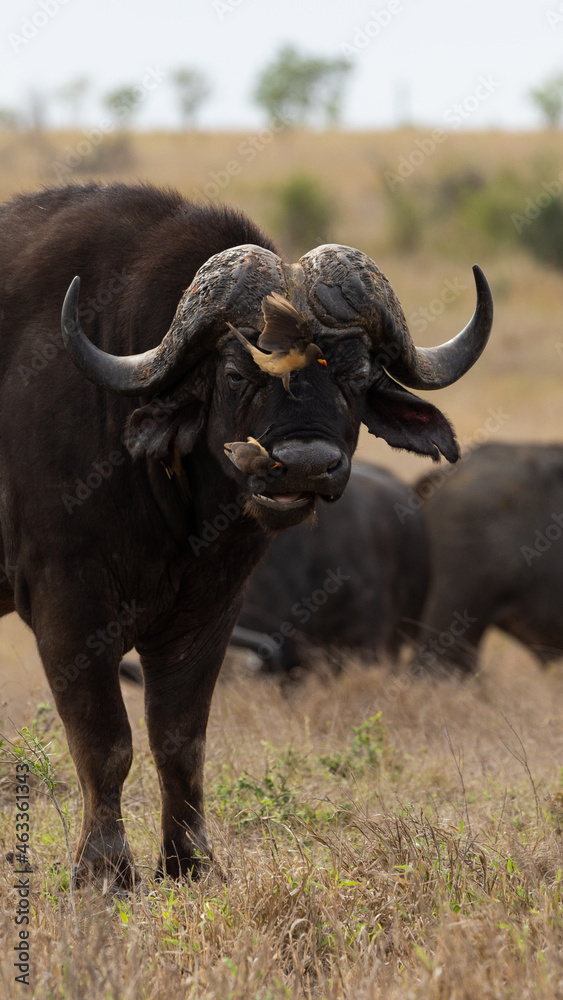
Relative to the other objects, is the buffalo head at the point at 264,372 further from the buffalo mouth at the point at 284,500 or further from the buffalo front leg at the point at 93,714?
the buffalo front leg at the point at 93,714

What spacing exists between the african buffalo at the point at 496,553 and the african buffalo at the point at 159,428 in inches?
262

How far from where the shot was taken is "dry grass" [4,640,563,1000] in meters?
3.06

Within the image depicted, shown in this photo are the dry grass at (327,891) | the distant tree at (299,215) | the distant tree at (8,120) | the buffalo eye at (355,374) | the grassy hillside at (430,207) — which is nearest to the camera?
the dry grass at (327,891)

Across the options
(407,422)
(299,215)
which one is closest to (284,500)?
(407,422)

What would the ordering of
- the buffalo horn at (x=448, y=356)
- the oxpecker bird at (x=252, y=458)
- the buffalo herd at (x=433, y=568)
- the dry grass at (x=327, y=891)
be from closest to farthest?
the dry grass at (x=327, y=891)
the oxpecker bird at (x=252, y=458)
the buffalo horn at (x=448, y=356)
the buffalo herd at (x=433, y=568)

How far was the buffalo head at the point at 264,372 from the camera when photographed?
397cm

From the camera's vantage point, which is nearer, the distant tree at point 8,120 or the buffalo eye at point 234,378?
the buffalo eye at point 234,378

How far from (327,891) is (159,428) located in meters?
1.69

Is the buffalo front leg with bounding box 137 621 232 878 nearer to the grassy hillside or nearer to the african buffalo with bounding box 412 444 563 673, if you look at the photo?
the african buffalo with bounding box 412 444 563 673

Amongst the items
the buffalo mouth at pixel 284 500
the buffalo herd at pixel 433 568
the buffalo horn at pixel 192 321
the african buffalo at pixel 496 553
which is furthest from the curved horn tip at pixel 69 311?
the african buffalo at pixel 496 553

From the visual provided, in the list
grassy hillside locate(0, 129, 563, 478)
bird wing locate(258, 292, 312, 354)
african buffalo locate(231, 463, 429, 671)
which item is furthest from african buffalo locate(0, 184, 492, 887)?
grassy hillside locate(0, 129, 563, 478)

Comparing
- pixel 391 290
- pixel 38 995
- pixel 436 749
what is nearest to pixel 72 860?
pixel 38 995

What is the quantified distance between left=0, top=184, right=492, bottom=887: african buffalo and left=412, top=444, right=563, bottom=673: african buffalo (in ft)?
21.8

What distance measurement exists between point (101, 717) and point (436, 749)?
106 inches
